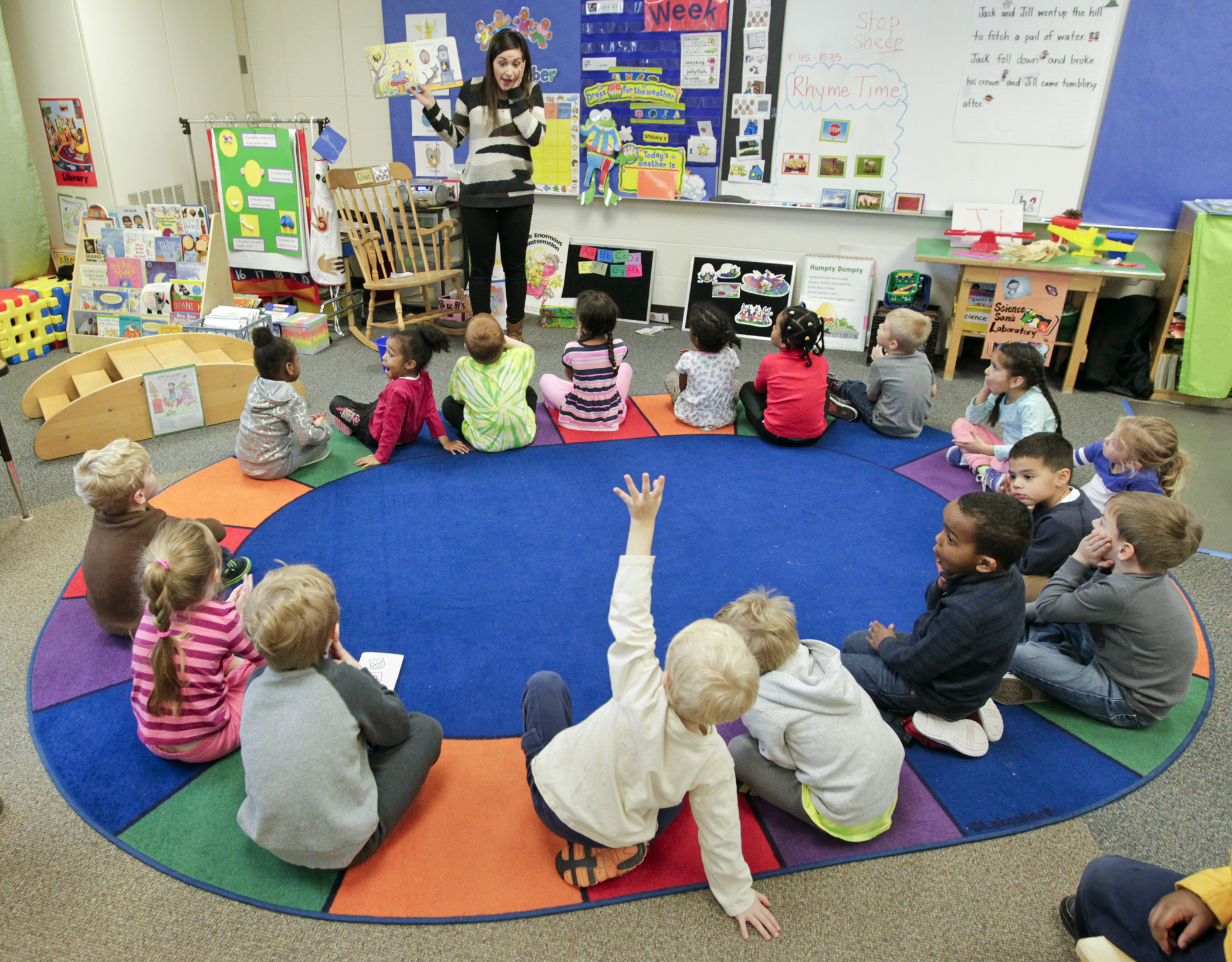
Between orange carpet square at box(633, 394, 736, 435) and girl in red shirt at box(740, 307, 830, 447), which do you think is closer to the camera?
girl in red shirt at box(740, 307, 830, 447)

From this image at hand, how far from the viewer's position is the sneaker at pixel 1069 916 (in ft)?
5.68

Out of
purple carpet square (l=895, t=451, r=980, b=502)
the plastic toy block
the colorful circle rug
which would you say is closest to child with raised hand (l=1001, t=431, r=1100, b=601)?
the colorful circle rug

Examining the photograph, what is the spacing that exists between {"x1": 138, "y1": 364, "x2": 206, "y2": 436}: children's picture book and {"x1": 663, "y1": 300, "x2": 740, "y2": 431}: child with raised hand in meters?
2.42

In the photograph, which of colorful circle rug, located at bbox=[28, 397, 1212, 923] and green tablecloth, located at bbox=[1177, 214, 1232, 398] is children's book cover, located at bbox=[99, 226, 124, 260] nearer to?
colorful circle rug, located at bbox=[28, 397, 1212, 923]

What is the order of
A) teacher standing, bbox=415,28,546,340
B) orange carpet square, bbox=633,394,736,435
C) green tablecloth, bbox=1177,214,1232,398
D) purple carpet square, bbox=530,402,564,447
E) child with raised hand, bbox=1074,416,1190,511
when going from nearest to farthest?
child with raised hand, bbox=1074,416,1190,511
purple carpet square, bbox=530,402,564,447
orange carpet square, bbox=633,394,736,435
green tablecloth, bbox=1177,214,1232,398
teacher standing, bbox=415,28,546,340

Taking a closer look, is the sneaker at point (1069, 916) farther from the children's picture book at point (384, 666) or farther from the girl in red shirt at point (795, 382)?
the girl in red shirt at point (795, 382)

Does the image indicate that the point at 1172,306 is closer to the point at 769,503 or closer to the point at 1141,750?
the point at 769,503

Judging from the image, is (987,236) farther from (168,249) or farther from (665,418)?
(168,249)

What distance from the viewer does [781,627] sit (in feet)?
5.68

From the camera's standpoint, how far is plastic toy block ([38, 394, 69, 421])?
3902 millimetres

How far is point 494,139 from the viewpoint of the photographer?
4613 mm

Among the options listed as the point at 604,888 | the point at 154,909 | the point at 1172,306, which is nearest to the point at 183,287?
the point at 154,909

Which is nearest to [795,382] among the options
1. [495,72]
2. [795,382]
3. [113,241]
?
[795,382]

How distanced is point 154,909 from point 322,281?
14.0ft
